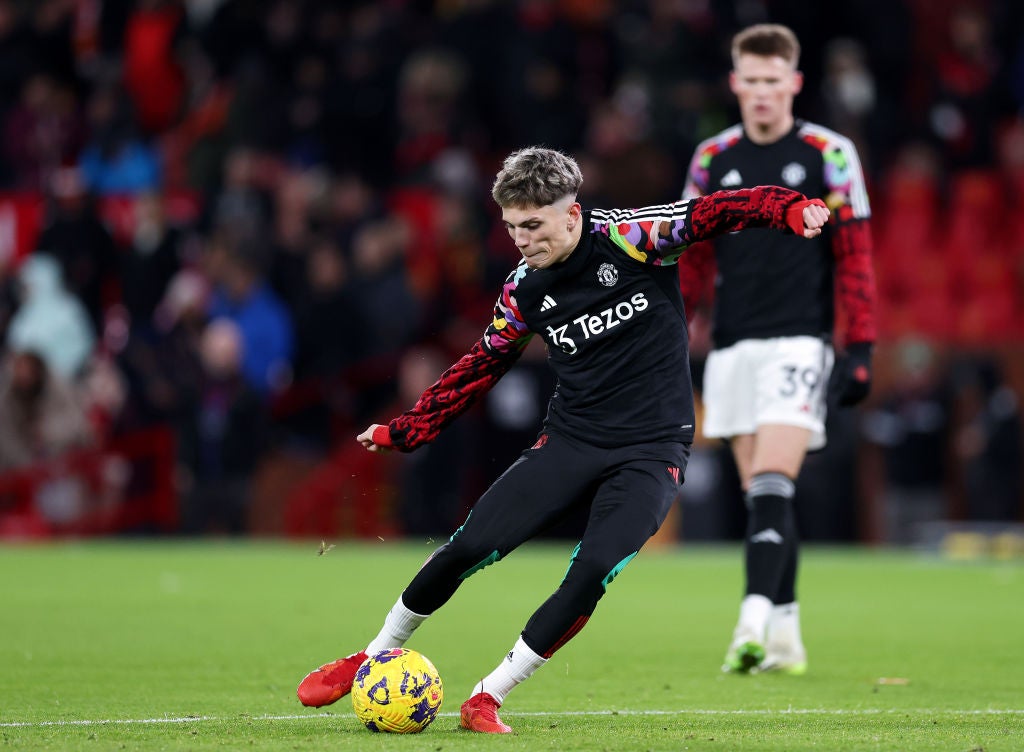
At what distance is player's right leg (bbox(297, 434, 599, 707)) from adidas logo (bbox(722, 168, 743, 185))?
95.1 inches

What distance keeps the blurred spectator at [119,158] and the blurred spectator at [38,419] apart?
3.25 meters

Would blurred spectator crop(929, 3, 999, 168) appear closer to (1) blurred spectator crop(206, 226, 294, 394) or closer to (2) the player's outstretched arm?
(1) blurred spectator crop(206, 226, 294, 394)

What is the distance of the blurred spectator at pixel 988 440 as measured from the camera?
16.7 metres

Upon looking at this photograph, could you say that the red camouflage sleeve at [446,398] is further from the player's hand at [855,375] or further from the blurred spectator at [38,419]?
the blurred spectator at [38,419]

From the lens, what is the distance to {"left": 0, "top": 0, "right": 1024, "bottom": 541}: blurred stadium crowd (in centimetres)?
1708

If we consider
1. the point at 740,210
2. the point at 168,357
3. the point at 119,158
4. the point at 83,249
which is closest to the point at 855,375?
the point at 740,210

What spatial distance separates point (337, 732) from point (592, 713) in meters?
1.05

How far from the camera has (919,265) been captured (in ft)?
59.8

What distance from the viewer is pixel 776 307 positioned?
8422mm

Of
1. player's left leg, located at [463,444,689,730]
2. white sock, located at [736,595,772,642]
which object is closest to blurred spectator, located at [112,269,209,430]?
white sock, located at [736,595,772,642]

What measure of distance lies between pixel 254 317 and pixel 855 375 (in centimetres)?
1035

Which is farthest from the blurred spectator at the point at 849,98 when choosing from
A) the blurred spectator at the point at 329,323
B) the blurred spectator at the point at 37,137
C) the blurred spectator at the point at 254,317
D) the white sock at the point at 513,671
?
the white sock at the point at 513,671

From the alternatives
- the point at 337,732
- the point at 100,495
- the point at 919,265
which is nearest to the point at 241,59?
the point at 100,495

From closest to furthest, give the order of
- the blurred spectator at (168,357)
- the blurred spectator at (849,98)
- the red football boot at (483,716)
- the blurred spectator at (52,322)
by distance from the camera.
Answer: the red football boot at (483,716)
the blurred spectator at (168,357)
the blurred spectator at (52,322)
the blurred spectator at (849,98)
